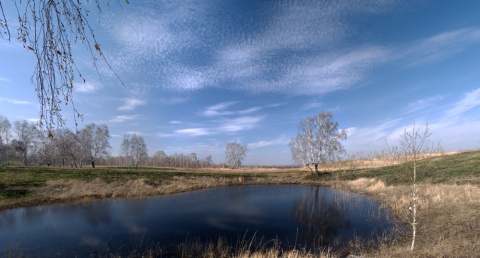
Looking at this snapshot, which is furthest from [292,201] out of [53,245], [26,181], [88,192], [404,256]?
[26,181]

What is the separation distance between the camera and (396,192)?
21734mm

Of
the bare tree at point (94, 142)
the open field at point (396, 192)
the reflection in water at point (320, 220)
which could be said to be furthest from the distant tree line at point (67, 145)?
the reflection in water at point (320, 220)

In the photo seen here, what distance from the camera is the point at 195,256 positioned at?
10680mm

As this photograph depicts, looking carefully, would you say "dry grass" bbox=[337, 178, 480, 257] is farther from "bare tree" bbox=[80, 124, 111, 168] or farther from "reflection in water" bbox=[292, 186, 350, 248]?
"bare tree" bbox=[80, 124, 111, 168]

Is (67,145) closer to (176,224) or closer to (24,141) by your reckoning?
(24,141)

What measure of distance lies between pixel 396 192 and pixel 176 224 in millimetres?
20285

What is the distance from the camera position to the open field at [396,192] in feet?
29.5

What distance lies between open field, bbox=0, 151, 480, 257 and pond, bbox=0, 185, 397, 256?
1.94 metres

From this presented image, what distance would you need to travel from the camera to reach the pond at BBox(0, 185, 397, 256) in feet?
39.7

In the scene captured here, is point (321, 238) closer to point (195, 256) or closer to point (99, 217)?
point (195, 256)

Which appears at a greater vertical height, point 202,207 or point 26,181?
point 26,181

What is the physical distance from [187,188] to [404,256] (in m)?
26.6

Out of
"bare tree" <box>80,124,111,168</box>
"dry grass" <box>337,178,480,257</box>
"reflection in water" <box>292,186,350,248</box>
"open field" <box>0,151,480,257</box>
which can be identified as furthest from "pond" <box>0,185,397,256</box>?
"bare tree" <box>80,124,111,168</box>

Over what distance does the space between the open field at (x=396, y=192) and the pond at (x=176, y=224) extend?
194 centimetres
